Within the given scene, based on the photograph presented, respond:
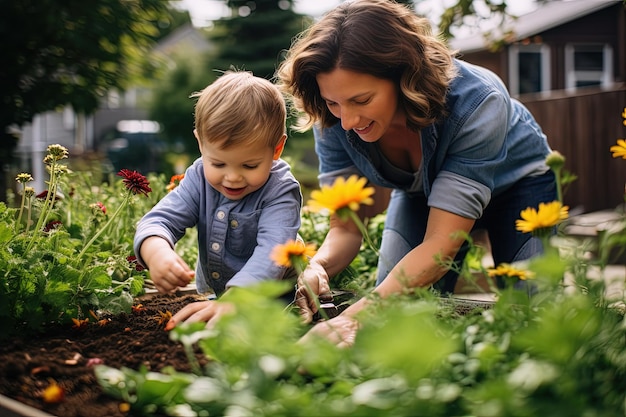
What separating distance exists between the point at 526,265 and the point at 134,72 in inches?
501

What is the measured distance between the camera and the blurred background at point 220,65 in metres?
8.90

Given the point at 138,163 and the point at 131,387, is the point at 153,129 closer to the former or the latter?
the point at 138,163

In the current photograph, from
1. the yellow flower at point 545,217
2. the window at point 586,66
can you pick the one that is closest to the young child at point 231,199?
the yellow flower at point 545,217

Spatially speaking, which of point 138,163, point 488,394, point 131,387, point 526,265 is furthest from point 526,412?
point 138,163

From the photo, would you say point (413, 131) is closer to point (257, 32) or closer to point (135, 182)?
point (135, 182)

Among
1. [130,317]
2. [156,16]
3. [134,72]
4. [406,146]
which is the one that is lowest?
[130,317]

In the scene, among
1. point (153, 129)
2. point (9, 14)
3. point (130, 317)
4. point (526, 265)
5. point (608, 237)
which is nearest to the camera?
point (526, 265)

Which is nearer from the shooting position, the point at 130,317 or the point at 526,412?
the point at 526,412

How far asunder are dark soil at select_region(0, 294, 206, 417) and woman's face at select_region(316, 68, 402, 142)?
2.73 ft

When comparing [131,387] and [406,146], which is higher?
[406,146]

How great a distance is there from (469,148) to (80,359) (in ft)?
4.62

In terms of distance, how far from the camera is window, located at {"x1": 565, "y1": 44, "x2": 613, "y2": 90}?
60.4 feet

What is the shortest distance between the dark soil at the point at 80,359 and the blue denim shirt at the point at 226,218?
0.26m

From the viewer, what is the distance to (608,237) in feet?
4.68
